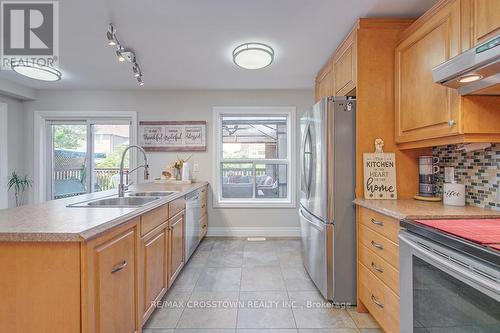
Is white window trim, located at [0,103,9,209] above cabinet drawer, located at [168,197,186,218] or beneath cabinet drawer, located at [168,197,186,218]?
above

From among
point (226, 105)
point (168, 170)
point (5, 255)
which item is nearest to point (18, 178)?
point (168, 170)

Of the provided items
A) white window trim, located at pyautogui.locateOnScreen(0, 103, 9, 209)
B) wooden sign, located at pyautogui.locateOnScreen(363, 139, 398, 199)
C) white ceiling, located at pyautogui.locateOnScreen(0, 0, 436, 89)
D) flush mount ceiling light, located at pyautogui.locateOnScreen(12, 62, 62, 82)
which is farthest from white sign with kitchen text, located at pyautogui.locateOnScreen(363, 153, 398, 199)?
white window trim, located at pyautogui.locateOnScreen(0, 103, 9, 209)

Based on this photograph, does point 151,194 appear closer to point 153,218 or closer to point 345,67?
point 153,218

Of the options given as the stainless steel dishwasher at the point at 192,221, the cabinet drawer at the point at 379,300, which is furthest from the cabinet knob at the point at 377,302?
the stainless steel dishwasher at the point at 192,221

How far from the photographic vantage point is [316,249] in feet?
7.22

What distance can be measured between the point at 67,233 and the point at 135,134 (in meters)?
3.19

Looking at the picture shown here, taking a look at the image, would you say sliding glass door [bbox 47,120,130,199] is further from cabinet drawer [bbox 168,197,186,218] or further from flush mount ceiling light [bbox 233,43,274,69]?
flush mount ceiling light [bbox 233,43,274,69]

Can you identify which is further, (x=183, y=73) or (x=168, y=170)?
(x=168, y=170)

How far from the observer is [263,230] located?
390 centimetres

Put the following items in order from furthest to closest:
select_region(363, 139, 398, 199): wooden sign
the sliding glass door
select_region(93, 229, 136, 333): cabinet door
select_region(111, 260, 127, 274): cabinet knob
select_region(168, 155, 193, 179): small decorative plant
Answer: the sliding glass door, select_region(168, 155, 193, 179): small decorative plant, select_region(363, 139, 398, 199): wooden sign, select_region(111, 260, 127, 274): cabinet knob, select_region(93, 229, 136, 333): cabinet door

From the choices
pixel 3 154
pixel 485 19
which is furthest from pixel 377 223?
pixel 3 154

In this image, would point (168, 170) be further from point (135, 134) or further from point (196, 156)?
point (135, 134)

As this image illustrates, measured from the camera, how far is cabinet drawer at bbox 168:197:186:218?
7.06 ft

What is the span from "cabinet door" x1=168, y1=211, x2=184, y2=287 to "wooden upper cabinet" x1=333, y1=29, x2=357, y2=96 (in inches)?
77.8
